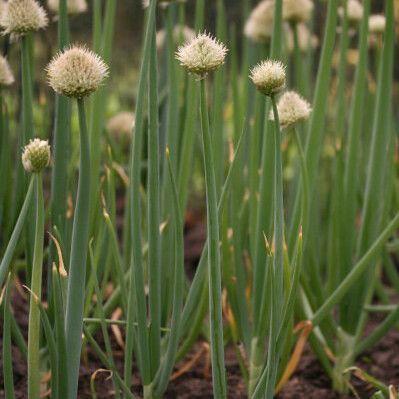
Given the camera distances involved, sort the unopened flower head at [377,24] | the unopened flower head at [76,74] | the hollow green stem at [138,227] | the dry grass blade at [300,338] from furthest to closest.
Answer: the unopened flower head at [377,24]
the dry grass blade at [300,338]
the hollow green stem at [138,227]
the unopened flower head at [76,74]

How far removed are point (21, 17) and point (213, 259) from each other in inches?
22.4

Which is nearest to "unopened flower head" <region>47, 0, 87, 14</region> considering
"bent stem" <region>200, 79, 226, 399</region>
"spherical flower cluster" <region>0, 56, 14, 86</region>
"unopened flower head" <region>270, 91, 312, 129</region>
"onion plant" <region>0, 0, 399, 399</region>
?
"onion plant" <region>0, 0, 399, 399</region>

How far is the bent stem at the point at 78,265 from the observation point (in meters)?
1.15

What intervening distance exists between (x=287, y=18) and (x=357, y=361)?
89cm

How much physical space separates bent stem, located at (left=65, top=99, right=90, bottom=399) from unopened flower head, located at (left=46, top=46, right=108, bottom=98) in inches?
1.0

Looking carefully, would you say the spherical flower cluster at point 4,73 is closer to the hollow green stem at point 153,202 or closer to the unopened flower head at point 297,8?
the hollow green stem at point 153,202

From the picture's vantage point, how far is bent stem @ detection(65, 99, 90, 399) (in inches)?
45.3

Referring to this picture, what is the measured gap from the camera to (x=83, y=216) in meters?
1.19

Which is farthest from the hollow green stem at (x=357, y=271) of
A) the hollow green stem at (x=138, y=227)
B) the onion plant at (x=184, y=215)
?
the hollow green stem at (x=138, y=227)

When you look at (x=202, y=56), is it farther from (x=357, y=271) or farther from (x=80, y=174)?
(x=357, y=271)

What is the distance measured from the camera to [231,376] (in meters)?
1.97

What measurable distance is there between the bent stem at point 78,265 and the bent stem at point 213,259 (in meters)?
0.18

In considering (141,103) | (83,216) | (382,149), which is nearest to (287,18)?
(382,149)

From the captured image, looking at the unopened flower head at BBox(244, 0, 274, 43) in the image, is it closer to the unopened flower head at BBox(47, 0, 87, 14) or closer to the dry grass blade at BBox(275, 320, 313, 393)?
the unopened flower head at BBox(47, 0, 87, 14)
